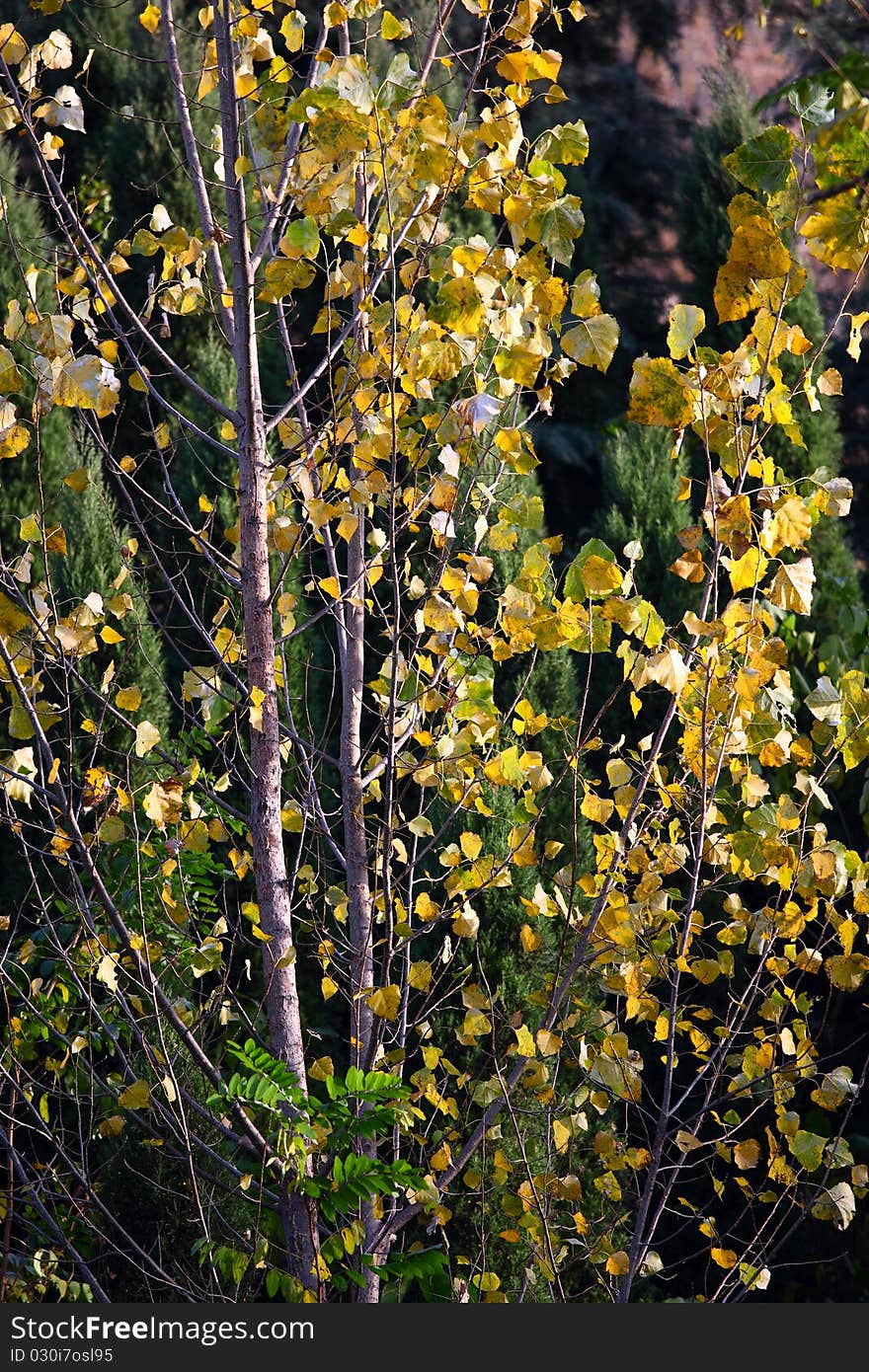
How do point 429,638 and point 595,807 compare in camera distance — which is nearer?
point 595,807

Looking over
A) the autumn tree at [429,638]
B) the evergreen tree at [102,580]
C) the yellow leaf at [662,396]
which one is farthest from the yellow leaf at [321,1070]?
the evergreen tree at [102,580]

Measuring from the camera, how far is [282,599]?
6.26 ft

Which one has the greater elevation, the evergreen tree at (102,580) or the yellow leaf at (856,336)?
the yellow leaf at (856,336)

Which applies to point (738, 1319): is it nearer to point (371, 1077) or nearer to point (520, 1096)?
point (371, 1077)

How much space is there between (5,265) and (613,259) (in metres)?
5.28

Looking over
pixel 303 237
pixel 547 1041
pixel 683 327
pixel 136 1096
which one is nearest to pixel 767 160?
pixel 683 327

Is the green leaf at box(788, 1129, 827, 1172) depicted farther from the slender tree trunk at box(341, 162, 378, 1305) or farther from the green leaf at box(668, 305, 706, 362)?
the green leaf at box(668, 305, 706, 362)

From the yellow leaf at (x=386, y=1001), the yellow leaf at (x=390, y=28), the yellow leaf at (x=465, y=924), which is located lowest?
the yellow leaf at (x=386, y=1001)

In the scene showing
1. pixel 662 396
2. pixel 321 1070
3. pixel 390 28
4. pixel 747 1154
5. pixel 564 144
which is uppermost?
pixel 390 28

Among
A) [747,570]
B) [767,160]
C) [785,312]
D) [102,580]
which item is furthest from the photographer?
[785,312]

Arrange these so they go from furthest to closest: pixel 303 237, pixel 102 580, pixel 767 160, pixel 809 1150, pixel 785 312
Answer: pixel 785 312
pixel 102 580
pixel 809 1150
pixel 303 237
pixel 767 160

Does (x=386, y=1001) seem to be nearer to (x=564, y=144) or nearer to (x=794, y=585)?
(x=794, y=585)

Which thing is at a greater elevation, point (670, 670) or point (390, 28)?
point (390, 28)

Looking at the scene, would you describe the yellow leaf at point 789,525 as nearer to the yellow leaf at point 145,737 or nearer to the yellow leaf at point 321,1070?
the yellow leaf at point 145,737
